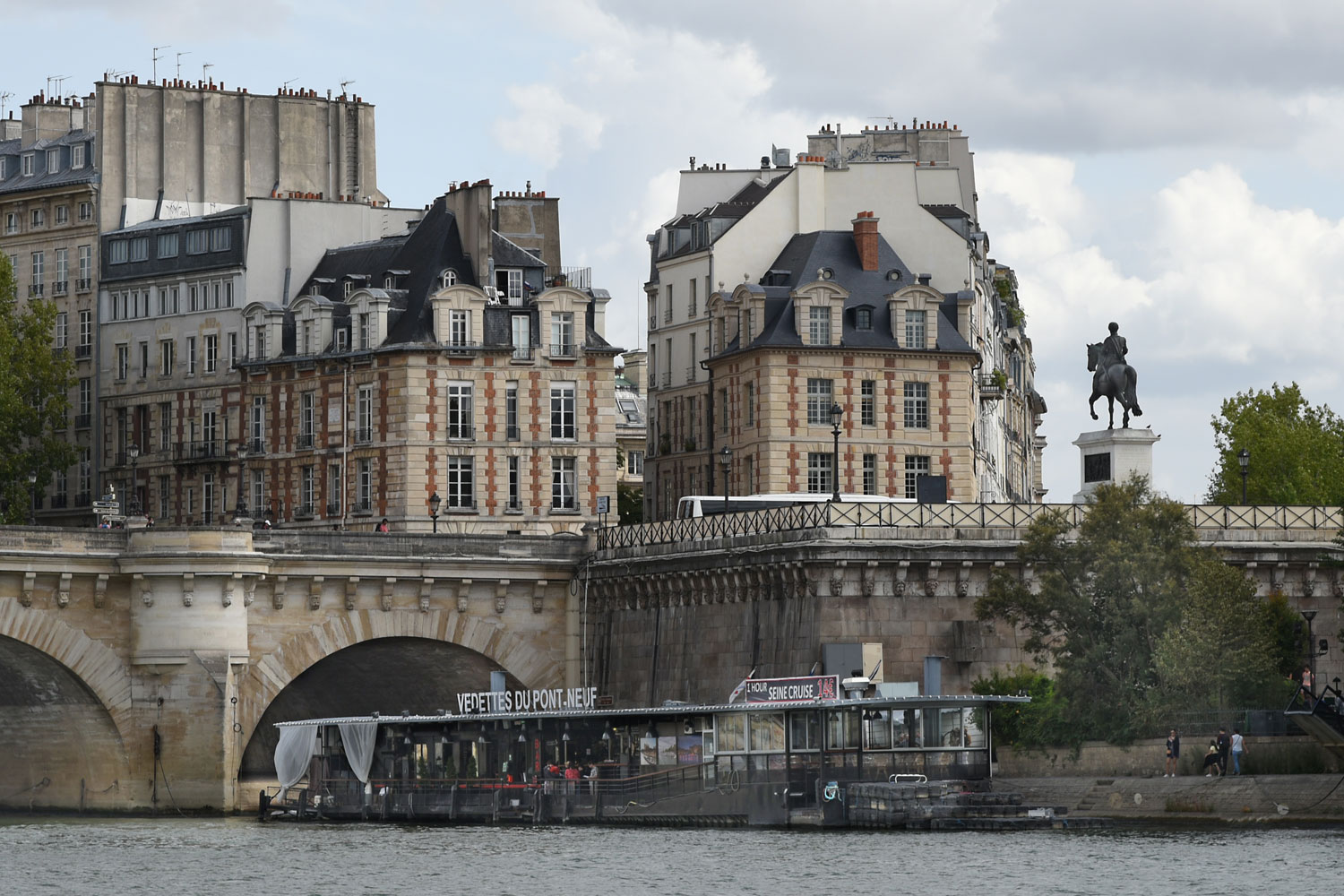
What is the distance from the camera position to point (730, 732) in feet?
265

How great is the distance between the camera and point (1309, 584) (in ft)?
284

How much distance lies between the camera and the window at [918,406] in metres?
112

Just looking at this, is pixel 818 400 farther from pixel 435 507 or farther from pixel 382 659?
pixel 382 659

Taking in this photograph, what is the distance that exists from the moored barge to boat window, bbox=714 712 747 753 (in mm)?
43

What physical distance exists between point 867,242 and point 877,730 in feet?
125

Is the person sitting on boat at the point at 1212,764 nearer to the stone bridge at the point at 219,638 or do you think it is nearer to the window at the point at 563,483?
the stone bridge at the point at 219,638

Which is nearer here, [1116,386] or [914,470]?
[1116,386]

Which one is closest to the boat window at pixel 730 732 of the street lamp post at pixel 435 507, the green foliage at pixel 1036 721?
the green foliage at pixel 1036 721

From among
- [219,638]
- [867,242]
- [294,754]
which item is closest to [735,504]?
[294,754]

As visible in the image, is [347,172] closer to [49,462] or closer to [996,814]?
[49,462]

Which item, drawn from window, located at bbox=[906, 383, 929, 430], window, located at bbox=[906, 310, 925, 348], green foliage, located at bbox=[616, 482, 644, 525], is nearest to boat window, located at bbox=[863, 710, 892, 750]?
window, located at bbox=[906, 383, 929, 430]

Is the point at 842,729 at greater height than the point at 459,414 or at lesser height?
lesser

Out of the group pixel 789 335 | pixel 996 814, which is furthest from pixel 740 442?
pixel 996 814

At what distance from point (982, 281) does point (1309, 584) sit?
37.2m
